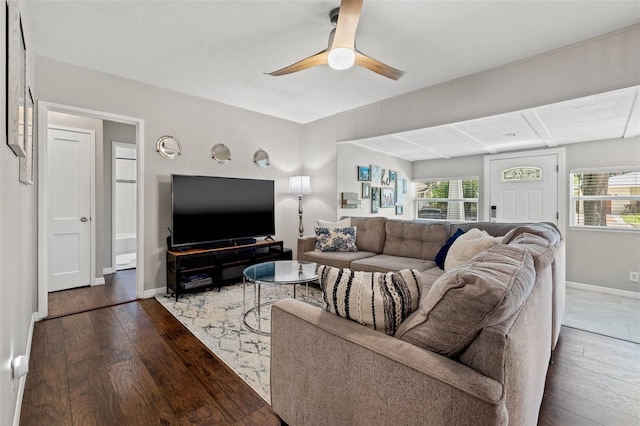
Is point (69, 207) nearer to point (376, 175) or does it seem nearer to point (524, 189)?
point (376, 175)

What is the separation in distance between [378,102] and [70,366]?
4181 millimetres

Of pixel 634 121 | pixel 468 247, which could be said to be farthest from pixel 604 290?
pixel 468 247

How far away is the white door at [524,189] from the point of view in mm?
4316

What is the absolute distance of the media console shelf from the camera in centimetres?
348

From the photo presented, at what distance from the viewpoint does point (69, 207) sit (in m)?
3.88

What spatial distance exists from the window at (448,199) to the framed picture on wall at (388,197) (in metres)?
0.93

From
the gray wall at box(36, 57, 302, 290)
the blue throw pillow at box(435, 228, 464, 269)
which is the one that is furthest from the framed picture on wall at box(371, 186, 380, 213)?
the blue throw pillow at box(435, 228, 464, 269)

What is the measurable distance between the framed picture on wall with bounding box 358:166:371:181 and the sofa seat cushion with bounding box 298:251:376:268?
5.22 feet

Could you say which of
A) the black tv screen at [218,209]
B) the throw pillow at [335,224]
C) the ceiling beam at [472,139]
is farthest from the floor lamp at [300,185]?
the ceiling beam at [472,139]

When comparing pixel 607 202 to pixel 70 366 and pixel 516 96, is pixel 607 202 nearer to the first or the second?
pixel 516 96

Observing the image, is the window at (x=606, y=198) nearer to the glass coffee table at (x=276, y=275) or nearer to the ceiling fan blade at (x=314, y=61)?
Answer: the glass coffee table at (x=276, y=275)

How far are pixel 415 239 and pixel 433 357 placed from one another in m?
2.75

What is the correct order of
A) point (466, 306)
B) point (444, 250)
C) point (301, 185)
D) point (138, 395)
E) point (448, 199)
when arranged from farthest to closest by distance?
point (448, 199) → point (301, 185) → point (444, 250) → point (138, 395) → point (466, 306)

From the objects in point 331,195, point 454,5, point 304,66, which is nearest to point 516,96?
point 454,5
